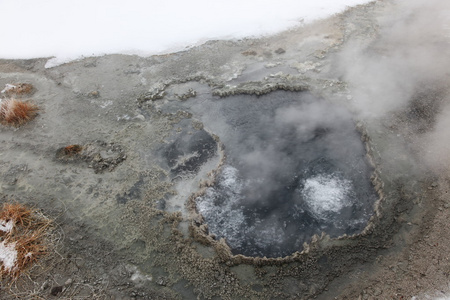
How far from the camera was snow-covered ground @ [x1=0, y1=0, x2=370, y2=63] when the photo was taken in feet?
30.1

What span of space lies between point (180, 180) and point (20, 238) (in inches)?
99.2

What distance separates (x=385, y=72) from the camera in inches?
289

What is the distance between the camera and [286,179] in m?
5.41

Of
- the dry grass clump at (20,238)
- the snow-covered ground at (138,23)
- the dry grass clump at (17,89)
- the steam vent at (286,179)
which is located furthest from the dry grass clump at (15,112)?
the steam vent at (286,179)

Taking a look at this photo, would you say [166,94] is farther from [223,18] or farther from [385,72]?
[385,72]

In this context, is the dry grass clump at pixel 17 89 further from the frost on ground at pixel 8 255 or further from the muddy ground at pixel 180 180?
the frost on ground at pixel 8 255

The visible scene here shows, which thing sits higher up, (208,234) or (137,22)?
(137,22)

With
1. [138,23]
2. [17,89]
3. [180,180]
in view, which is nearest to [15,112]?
[17,89]

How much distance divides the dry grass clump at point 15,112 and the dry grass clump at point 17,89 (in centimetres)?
74

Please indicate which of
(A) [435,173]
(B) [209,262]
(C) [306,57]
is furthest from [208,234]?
(C) [306,57]

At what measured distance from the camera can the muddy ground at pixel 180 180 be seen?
421cm

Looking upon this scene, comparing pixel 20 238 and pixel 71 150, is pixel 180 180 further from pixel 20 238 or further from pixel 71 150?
pixel 20 238

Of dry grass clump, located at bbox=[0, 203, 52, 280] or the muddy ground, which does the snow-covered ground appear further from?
dry grass clump, located at bbox=[0, 203, 52, 280]

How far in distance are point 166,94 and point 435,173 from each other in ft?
18.2
